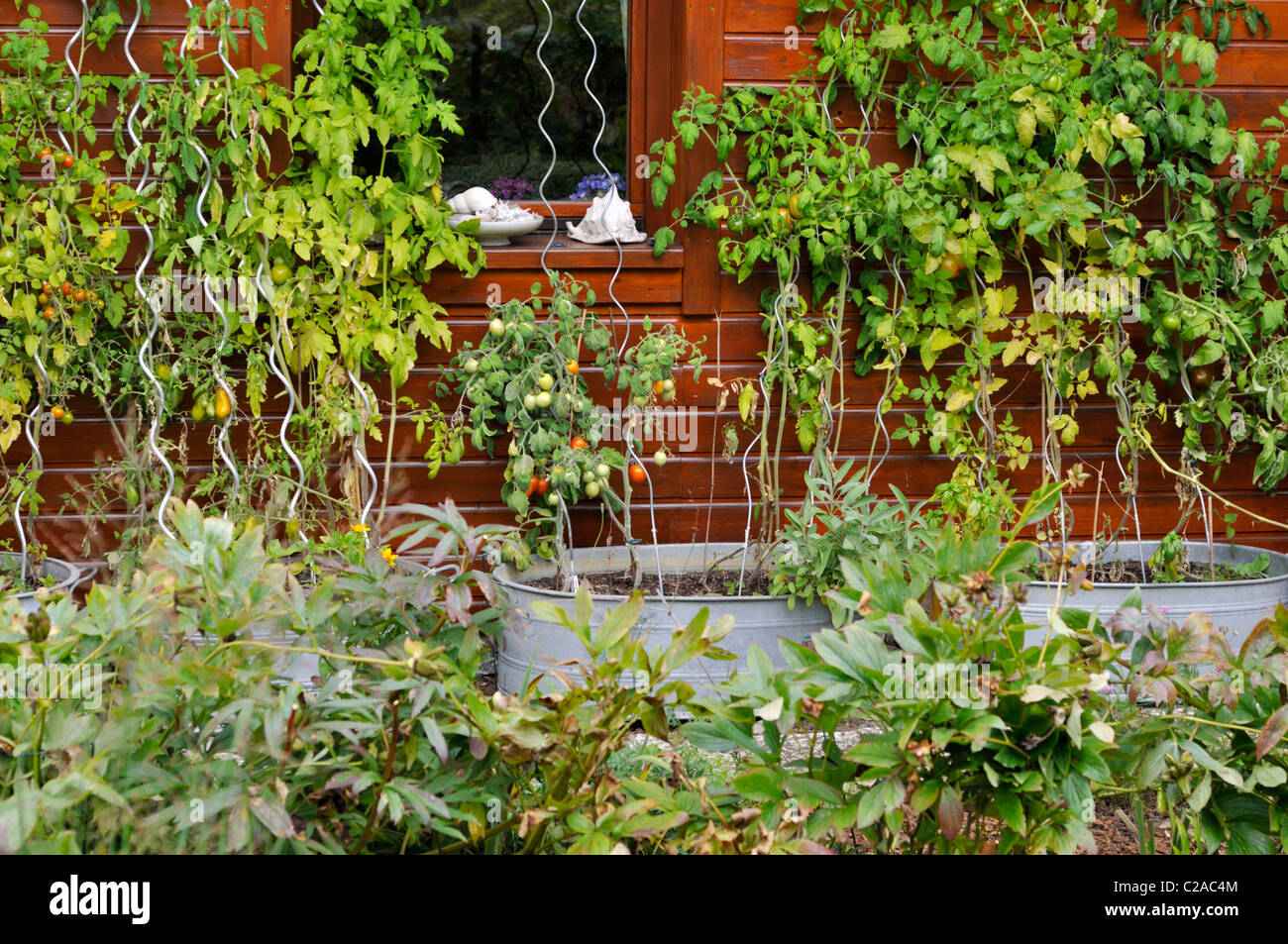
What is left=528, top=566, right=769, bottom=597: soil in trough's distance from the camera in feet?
11.0

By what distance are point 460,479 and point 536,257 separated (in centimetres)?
69

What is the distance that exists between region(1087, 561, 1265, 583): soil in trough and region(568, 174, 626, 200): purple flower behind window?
1831 mm

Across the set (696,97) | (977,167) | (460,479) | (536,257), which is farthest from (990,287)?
(460,479)

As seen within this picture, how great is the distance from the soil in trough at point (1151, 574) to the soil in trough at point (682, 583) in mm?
956

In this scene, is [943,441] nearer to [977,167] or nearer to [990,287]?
[990,287]

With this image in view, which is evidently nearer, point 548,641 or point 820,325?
point 548,641

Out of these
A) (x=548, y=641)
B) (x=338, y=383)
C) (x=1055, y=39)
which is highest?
(x=1055, y=39)

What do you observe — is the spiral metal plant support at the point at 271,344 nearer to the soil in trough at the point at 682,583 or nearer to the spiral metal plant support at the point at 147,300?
the spiral metal plant support at the point at 147,300

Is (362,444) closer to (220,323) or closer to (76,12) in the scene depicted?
(220,323)

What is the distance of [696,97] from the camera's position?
3539mm

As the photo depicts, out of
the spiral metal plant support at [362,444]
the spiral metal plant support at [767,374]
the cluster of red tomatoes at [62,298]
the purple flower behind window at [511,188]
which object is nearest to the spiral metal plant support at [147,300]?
the cluster of red tomatoes at [62,298]
